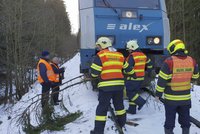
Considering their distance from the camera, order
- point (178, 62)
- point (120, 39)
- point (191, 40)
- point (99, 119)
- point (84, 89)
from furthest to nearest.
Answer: point (191, 40) < point (84, 89) < point (120, 39) < point (99, 119) < point (178, 62)

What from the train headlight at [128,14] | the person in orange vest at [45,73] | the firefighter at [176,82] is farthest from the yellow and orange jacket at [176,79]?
the person in orange vest at [45,73]

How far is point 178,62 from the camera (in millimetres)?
6418

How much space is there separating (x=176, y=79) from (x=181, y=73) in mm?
135

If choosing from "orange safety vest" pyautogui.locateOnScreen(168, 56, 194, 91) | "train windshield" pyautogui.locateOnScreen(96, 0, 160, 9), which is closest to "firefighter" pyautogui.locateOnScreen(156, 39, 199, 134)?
"orange safety vest" pyautogui.locateOnScreen(168, 56, 194, 91)

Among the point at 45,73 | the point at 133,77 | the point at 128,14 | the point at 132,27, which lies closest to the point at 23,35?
the point at 45,73

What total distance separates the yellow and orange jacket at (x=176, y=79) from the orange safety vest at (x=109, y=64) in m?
0.94

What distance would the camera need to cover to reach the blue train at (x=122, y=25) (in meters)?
9.76

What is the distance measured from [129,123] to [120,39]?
9.09 feet

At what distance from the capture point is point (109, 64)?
7020 millimetres

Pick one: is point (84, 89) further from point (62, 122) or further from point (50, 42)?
point (50, 42)

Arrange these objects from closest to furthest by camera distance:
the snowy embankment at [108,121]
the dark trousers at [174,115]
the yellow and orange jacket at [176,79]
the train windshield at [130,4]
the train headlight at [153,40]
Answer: the yellow and orange jacket at [176,79], the dark trousers at [174,115], the snowy embankment at [108,121], the train headlight at [153,40], the train windshield at [130,4]

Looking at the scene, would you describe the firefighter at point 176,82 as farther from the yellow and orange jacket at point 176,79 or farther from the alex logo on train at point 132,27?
the alex logo on train at point 132,27

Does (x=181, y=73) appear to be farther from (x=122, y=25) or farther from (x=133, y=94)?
(x=122, y=25)

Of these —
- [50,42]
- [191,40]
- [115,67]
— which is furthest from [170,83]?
[50,42]
